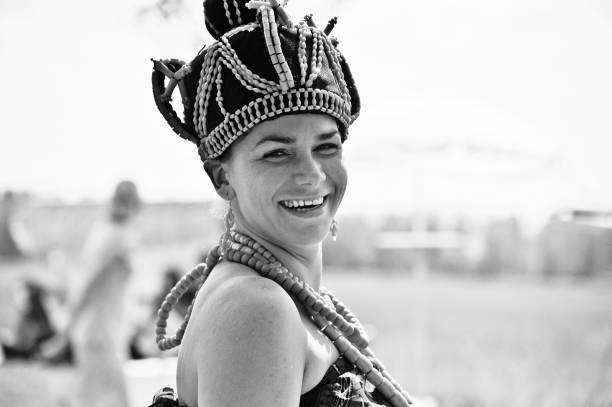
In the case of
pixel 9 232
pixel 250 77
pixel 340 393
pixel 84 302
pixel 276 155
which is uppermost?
pixel 250 77

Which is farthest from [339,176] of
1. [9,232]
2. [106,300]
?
[9,232]

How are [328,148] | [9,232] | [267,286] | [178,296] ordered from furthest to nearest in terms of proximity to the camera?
[9,232]
[178,296]
[328,148]
[267,286]

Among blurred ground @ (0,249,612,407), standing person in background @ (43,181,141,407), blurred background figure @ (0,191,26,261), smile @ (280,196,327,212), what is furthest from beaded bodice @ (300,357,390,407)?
blurred background figure @ (0,191,26,261)

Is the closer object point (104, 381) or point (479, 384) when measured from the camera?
point (104, 381)

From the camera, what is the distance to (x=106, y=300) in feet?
19.7

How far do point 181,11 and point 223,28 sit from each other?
0.34m

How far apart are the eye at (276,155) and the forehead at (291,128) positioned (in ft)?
0.12

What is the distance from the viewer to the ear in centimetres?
171

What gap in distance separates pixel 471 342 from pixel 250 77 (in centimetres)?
894

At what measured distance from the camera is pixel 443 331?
10.7m

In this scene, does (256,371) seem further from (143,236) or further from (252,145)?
(143,236)

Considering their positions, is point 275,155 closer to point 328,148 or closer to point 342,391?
point 328,148

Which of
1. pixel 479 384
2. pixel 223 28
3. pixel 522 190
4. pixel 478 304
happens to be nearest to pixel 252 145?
pixel 223 28

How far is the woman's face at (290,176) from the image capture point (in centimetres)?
156
